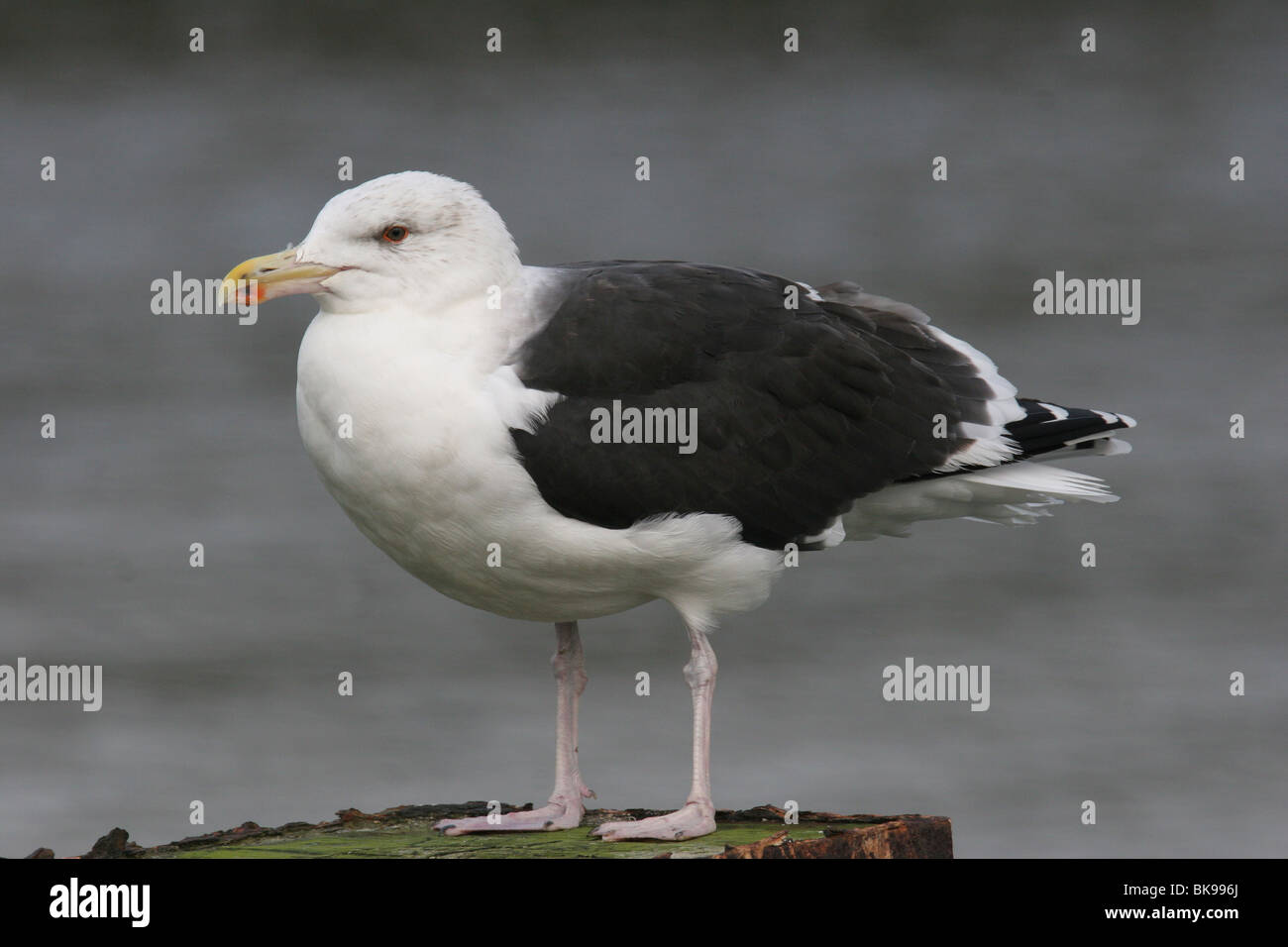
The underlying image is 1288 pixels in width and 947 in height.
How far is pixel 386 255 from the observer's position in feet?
22.0

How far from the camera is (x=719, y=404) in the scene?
6977mm

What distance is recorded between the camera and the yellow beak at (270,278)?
665 cm

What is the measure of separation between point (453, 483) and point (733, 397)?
4.00ft

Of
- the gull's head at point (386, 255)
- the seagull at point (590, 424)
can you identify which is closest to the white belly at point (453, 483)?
the seagull at point (590, 424)

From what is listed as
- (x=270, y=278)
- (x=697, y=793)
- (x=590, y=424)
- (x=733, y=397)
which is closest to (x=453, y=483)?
(x=590, y=424)

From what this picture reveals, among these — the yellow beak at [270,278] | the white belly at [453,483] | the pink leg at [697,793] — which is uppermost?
the yellow beak at [270,278]

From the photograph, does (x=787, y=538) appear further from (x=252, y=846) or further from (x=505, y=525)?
Result: (x=252, y=846)

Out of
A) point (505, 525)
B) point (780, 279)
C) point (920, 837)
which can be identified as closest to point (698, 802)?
point (920, 837)

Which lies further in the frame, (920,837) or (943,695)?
(943,695)

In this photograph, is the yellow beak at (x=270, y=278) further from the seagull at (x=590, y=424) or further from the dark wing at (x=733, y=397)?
the dark wing at (x=733, y=397)

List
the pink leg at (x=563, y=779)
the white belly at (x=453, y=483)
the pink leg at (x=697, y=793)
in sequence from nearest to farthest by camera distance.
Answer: the white belly at (x=453, y=483) → the pink leg at (x=697, y=793) → the pink leg at (x=563, y=779)

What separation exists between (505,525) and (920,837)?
2.15 m

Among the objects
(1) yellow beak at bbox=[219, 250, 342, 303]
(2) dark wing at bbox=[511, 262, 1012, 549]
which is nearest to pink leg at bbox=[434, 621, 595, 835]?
(2) dark wing at bbox=[511, 262, 1012, 549]

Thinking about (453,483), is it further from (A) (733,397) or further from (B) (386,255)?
(A) (733,397)
